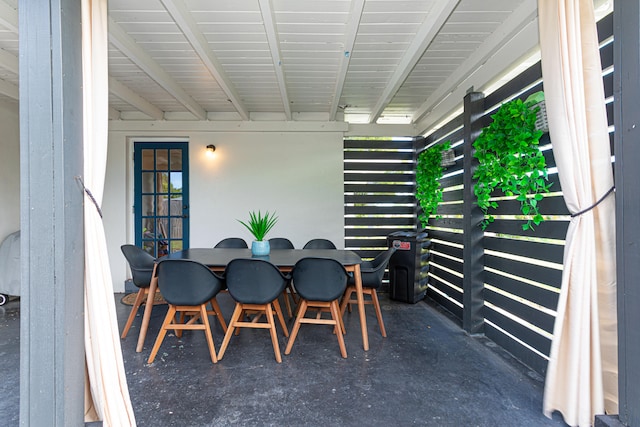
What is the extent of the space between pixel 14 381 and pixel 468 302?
3816 millimetres

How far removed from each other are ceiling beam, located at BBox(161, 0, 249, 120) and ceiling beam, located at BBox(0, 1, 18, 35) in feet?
4.18

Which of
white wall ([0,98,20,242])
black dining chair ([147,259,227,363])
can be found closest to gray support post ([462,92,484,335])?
black dining chair ([147,259,227,363])

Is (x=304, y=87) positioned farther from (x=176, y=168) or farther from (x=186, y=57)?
(x=176, y=168)

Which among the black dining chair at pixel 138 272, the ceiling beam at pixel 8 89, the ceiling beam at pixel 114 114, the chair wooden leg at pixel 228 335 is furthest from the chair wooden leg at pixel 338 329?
the ceiling beam at pixel 114 114

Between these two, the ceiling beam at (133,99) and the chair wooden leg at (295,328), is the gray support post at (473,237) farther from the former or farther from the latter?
the ceiling beam at (133,99)

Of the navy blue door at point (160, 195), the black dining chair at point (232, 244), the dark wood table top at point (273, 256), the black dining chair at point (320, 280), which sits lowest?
the black dining chair at point (320, 280)

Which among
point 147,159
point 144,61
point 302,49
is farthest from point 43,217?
point 147,159

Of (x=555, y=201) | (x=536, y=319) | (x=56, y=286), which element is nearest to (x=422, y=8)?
(x=555, y=201)

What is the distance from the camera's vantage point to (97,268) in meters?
1.50

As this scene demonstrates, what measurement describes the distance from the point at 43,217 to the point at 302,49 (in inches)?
96.9

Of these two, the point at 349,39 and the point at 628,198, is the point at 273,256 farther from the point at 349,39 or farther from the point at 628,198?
the point at 628,198

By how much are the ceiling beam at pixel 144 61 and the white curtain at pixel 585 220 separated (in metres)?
3.18

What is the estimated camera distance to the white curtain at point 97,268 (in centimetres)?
148

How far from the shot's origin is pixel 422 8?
7.60ft
